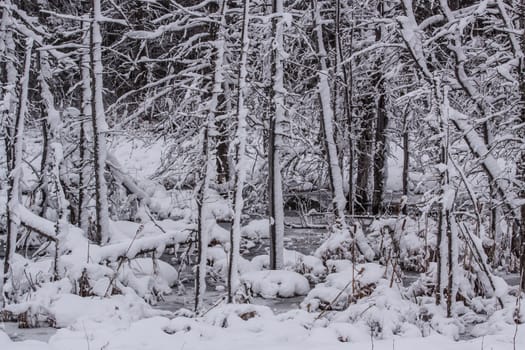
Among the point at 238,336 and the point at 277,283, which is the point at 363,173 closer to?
the point at 277,283

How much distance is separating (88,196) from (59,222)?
398 cm

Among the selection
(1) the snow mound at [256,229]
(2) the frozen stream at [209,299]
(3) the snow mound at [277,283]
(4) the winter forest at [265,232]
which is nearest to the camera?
(4) the winter forest at [265,232]

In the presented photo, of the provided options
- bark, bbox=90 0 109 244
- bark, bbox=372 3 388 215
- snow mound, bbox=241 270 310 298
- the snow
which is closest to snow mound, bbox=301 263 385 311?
snow mound, bbox=241 270 310 298

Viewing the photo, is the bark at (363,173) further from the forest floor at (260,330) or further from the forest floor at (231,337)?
the forest floor at (231,337)

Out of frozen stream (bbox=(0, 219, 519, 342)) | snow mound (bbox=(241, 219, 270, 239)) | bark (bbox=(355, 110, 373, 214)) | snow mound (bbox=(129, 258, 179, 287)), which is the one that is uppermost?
bark (bbox=(355, 110, 373, 214))

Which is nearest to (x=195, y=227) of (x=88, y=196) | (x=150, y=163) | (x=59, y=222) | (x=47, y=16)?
(x=59, y=222)

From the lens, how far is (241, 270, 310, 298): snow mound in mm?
12086

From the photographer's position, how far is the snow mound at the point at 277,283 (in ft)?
39.7

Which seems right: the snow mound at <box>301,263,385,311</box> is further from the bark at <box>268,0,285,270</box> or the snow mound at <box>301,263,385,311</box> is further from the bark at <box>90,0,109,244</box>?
the bark at <box>90,0,109,244</box>

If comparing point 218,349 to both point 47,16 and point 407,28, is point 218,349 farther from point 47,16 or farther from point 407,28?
point 47,16

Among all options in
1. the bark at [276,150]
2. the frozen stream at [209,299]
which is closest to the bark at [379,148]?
the frozen stream at [209,299]

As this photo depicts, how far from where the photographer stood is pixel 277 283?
1231 cm

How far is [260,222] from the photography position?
1741 centimetres

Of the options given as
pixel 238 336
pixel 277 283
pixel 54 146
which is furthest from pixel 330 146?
pixel 238 336
